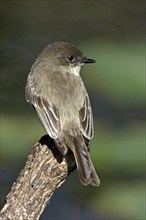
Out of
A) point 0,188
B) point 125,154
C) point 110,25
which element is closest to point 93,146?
point 125,154

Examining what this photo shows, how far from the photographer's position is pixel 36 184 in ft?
16.7

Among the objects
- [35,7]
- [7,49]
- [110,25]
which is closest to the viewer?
[7,49]

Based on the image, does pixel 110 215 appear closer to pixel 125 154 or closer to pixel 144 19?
pixel 125 154

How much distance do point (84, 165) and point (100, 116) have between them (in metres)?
2.41

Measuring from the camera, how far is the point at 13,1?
10977 mm

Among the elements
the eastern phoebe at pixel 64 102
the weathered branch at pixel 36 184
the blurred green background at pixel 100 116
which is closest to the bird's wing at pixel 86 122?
the eastern phoebe at pixel 64 102

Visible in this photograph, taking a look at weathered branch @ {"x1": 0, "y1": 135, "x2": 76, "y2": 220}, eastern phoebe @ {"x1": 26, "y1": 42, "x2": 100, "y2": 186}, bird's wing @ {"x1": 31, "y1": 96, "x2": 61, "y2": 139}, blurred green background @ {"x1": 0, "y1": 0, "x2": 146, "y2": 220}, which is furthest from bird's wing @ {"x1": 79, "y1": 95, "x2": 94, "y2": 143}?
blurred green background @ {"x1": 0, "y1": 0, "x2": 146, "y2": 220}

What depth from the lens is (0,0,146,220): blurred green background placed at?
7.14 m

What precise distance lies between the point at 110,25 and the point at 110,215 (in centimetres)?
352

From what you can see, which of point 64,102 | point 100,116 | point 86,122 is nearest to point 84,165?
point 86,122

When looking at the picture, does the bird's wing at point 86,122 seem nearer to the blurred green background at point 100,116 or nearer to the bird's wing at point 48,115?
the bird's wing at point 48,115

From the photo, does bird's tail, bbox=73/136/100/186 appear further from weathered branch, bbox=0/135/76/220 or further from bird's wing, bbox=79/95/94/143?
weathered branch, bbox=0/135/76/220

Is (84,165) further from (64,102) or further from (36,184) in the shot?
(36,184)

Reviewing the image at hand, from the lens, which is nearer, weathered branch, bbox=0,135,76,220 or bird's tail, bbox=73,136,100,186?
weathered branch, bbox=0,135,76,220
